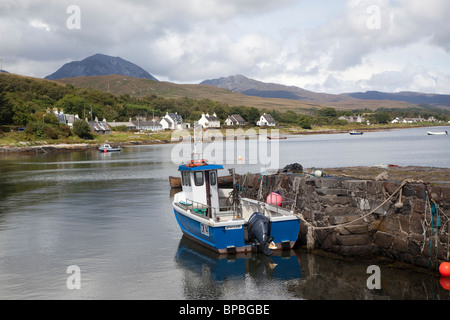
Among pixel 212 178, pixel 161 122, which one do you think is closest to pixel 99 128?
pixel 161 122

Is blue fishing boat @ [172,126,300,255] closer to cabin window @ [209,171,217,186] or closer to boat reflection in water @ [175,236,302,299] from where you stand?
cabin window @ [209,171,217,186]

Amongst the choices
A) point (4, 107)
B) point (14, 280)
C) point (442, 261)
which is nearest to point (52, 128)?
point (4, 107)

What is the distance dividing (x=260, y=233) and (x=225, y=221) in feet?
4.91

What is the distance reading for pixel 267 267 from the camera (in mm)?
15539

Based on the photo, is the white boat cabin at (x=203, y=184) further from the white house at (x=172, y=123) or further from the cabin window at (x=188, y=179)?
the white house at (x=172, y=123)

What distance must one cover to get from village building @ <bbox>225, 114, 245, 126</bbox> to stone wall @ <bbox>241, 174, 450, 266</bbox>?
16799 centimetres

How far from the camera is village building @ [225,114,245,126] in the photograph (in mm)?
185500

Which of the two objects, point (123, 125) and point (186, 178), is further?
point (123, 125)

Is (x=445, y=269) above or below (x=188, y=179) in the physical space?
below

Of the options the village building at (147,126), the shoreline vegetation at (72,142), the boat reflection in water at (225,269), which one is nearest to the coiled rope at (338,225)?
the boat reflection in water at (225,269)

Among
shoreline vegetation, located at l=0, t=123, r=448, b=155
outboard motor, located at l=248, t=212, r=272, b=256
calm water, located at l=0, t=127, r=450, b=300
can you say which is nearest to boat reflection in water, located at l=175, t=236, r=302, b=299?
calm water, located at l=0, t=127, r=450, b=300

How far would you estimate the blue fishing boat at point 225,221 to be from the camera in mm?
16156

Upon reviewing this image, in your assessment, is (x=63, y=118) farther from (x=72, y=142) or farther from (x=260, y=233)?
(x=260, y=233)

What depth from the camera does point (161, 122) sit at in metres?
164
